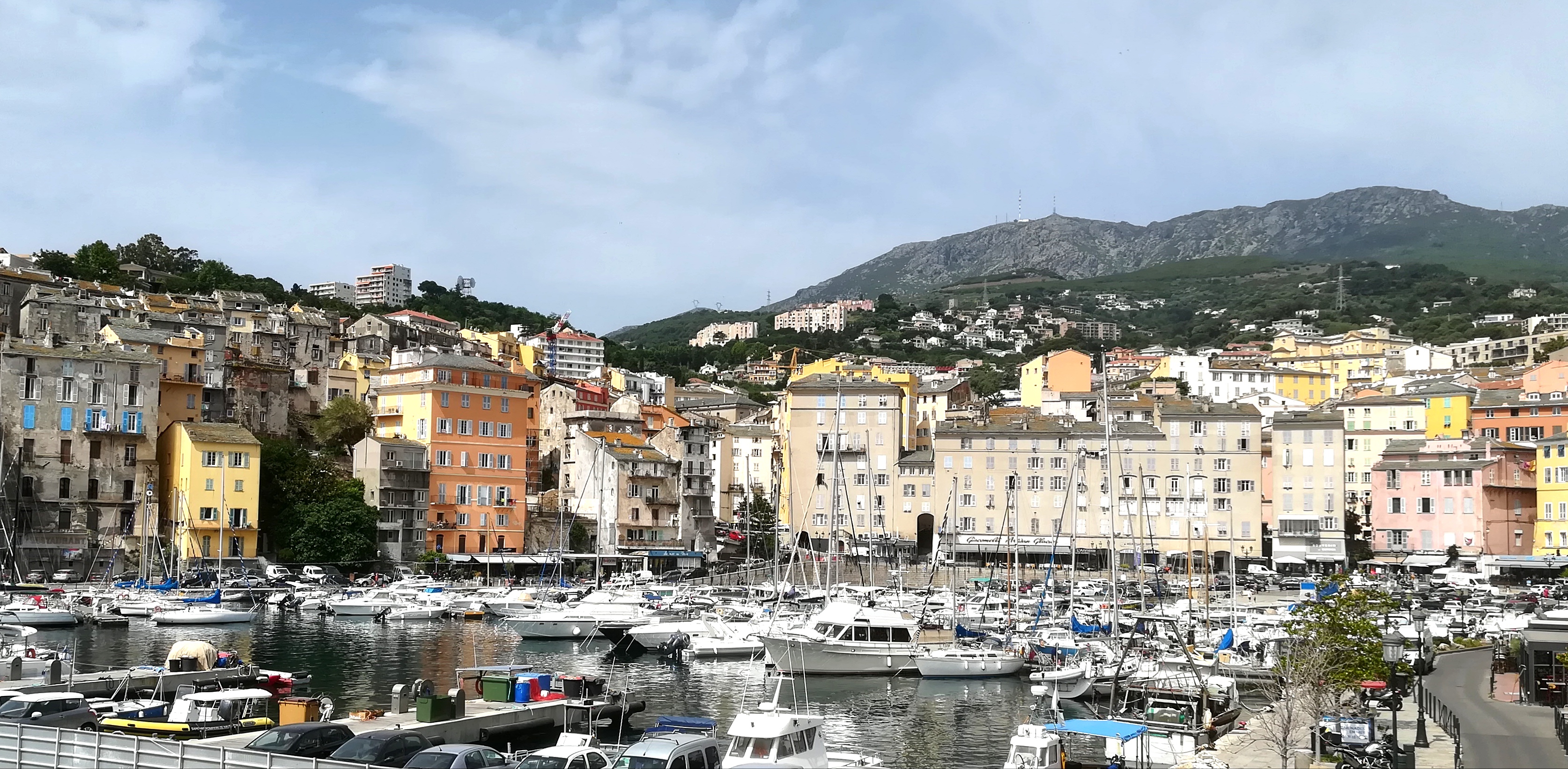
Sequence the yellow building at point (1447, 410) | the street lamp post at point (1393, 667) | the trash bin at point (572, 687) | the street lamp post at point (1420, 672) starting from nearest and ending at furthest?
the street lamp post at point (1393, 667) < the street lamp post at point (1420, 672) < the trash bin at point (572, 687) < the yellow building at point (1447, 410)

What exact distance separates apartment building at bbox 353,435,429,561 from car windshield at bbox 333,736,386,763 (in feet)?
216

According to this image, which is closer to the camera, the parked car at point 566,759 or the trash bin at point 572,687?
the parked car at point 566,759

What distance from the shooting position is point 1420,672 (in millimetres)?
40844

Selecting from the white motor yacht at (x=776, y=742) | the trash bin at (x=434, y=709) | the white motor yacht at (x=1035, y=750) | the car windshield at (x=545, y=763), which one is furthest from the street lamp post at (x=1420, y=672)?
the trash bin at (x=434, y=709)

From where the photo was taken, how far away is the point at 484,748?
Answer: 81.5 ft

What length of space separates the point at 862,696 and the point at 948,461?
174 ft

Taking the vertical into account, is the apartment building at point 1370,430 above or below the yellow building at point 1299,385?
below

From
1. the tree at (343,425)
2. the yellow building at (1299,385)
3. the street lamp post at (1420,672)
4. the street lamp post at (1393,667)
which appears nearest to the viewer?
the street lamp post at (1393,667)

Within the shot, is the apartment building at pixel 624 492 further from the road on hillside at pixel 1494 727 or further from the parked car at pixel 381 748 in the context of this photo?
the parked car at pixel 381 748

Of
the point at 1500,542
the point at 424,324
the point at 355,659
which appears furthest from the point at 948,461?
the point at 424,324

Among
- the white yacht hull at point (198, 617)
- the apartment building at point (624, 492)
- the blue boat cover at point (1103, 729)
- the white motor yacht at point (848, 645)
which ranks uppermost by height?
the apartment building at point (624, 492)

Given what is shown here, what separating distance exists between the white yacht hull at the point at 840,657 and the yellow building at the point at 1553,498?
55868mm

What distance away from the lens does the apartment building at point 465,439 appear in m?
92.6

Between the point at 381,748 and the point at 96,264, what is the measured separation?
128506 millimetres
